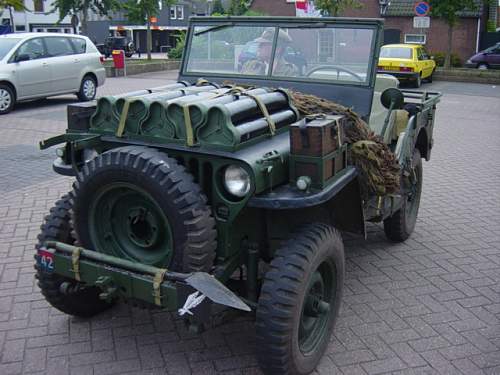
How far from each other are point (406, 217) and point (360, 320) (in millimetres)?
1682

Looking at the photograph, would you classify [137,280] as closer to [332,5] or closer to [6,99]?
[6,99]

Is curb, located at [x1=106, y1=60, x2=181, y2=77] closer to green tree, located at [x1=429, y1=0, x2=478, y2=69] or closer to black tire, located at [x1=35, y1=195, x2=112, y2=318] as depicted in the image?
green tree, located at [x1=429, y1=0, x2=478, y2=69]

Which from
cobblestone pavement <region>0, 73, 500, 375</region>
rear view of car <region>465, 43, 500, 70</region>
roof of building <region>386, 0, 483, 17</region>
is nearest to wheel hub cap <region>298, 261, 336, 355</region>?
cobblestone pavement <region>0, 73, 500, 375</region>

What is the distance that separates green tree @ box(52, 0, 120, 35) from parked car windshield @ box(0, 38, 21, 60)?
11.4 m

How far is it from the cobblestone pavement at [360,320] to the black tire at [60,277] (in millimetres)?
197

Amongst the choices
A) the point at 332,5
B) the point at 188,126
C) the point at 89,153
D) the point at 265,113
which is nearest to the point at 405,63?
the point at 332,5

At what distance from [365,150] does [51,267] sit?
1.99 m

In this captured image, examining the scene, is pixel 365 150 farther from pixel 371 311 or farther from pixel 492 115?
pixel 492 115

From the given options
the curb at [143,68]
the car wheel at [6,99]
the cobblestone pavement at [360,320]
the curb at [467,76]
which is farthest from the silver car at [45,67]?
the curb at [467,76]

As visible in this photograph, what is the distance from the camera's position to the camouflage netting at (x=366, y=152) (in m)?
3.62

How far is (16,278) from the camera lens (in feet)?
14.6

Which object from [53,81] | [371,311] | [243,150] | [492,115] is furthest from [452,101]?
[243,150]

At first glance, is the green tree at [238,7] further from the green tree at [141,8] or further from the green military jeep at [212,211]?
the green military jeep at [212,211]

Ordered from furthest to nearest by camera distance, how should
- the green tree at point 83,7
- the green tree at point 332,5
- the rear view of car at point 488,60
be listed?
the rear view of car at point 488,60 → the green tree at point 83,7 → the green tree at point 332,5
